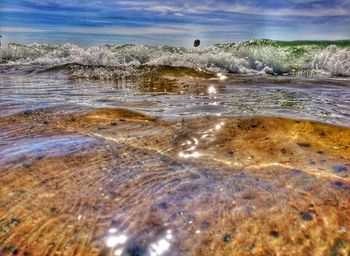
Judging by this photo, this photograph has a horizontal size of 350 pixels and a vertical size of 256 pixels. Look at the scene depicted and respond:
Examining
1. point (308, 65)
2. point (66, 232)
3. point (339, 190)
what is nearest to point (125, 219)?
point (66, 232)

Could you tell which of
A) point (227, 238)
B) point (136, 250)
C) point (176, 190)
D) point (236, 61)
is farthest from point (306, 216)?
point (236, 61)

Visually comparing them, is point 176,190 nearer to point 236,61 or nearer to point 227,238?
point 227,238

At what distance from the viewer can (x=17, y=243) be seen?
5.70ft

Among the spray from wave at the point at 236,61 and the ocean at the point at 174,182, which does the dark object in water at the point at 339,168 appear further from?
the spray from wave at the point at 236,61

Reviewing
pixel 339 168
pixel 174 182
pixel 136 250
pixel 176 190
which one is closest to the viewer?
pixel 136 250

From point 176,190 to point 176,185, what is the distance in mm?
75

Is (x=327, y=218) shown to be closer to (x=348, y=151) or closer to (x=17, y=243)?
(x=348, y=151)

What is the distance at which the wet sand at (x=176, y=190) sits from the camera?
174 centimetres

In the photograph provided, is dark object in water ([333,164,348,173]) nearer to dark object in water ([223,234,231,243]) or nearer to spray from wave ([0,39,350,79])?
dark object in water ([223,234,231,243])

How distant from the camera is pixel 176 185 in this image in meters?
2.29

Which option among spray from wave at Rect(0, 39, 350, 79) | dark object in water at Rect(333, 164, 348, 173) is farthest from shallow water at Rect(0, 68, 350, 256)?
spray from wave at Rect(0, 39, 350, 79)

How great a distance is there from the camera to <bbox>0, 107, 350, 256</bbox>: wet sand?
174 cm

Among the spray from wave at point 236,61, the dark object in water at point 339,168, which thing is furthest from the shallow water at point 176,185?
the spray from wave at point 236,61

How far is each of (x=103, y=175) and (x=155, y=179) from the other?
354 mm
